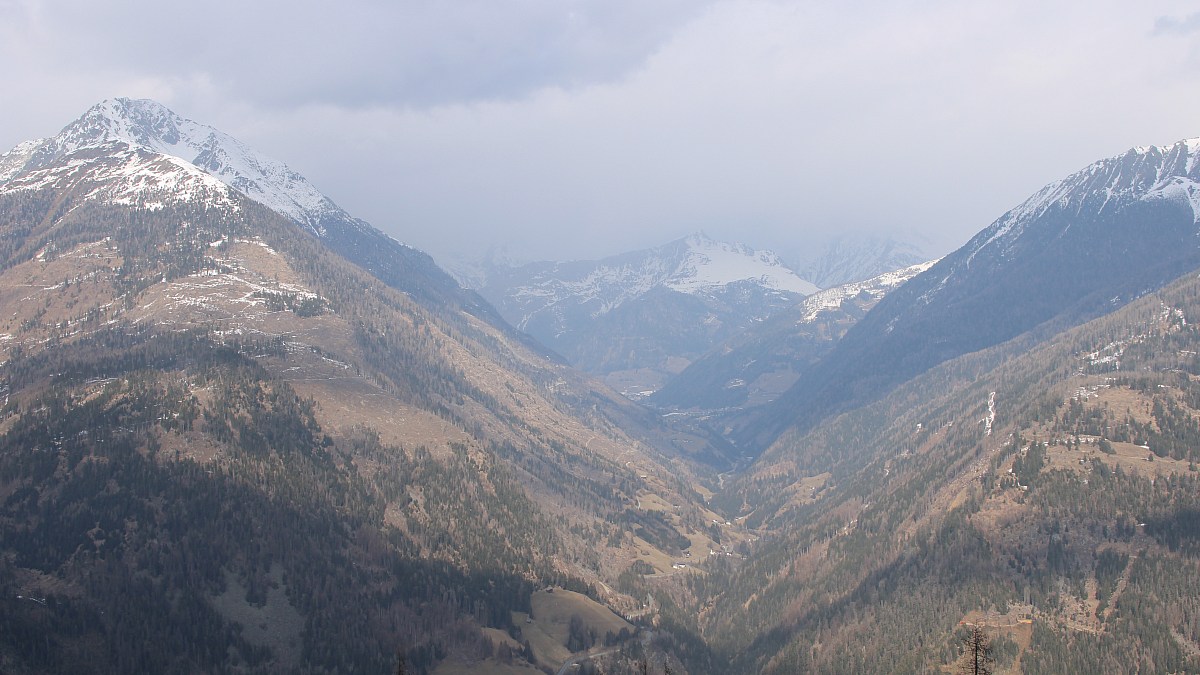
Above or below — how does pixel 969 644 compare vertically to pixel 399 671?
below

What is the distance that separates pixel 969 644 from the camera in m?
89.8

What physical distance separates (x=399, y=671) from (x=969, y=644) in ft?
175

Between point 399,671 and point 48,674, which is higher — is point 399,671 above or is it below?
above

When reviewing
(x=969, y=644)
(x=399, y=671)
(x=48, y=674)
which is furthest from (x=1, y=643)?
(x=969, y=644)

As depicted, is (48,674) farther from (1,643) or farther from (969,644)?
(969,644)

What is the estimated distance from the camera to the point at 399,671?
94938mm

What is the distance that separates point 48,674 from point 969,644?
185 metres

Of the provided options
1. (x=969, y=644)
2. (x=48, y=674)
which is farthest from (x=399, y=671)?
(x=48, y=674)

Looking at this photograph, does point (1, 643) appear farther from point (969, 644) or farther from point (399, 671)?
point (969, 644)

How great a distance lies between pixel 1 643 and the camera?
19800 cm

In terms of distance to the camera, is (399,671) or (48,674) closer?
(399,671)

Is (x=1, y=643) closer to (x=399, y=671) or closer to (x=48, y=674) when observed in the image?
(x=48, y=674)

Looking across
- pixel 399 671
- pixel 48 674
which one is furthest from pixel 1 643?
pixel 399 671

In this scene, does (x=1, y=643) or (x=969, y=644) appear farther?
(x=1, y=643)
